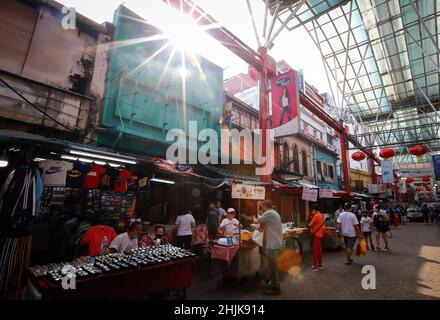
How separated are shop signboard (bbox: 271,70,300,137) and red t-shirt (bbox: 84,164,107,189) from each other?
748 centimetres

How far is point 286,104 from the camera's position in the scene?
34.7 feet

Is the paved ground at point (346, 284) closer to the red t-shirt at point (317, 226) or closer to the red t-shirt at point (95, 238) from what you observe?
the red t-shirt at point (317, 226)

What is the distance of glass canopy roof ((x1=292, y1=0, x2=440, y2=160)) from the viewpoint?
15.2m

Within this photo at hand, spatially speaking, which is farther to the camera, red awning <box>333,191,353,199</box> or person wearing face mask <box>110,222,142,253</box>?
red awning <box>333,191,353,199</box>

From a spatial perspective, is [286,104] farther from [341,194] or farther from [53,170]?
[341,194]

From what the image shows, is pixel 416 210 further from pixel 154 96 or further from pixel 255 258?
pixel 154 96

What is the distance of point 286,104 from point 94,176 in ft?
27.9

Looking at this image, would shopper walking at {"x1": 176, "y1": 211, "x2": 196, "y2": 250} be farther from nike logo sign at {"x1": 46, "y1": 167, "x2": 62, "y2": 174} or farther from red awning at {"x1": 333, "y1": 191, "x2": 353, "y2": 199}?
red awning at {"x1": 333, "y1": 191, "x2": 353, "y2": 199}

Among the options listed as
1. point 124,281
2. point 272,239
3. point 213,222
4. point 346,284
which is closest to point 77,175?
point 124,281

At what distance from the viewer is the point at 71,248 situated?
5.73 metres

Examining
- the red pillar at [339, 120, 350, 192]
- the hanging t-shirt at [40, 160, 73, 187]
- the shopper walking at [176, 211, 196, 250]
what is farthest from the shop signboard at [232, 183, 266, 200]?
the red pillar at [339, 120, 350, 192]

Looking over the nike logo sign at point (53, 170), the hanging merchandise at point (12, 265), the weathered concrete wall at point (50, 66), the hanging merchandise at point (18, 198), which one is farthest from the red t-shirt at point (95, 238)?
the weathered concrete wall at point (50, 66)

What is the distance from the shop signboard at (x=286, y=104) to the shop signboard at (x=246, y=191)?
363 cm

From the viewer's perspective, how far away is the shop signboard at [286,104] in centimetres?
1012
